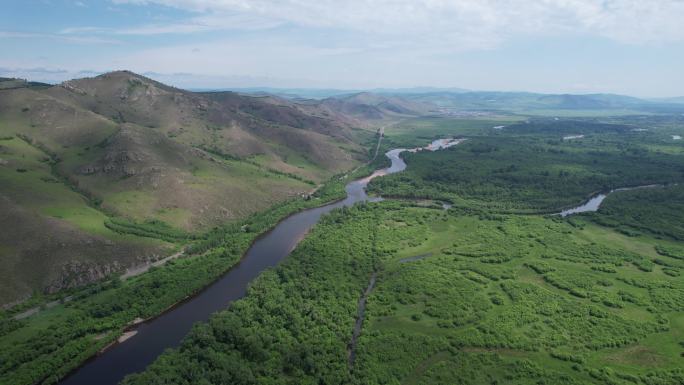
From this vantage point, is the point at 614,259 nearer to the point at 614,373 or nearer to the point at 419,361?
the point at 614,373

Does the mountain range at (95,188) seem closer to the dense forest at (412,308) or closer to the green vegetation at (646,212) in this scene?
the dense forest at (412,308)

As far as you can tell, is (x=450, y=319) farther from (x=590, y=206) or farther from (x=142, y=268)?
(x=590, y=206)

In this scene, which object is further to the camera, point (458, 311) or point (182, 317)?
point (182, 317)

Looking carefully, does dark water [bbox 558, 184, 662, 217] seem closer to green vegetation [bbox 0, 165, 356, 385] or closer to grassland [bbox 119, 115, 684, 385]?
grassland [bbox 119, 115, 684, 385]

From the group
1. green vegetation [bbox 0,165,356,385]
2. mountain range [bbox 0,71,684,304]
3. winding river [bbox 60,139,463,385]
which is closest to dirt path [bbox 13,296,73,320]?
green vegetation [bbox 0,165,356,385]

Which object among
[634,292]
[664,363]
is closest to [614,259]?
[634,292]

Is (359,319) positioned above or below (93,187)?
below

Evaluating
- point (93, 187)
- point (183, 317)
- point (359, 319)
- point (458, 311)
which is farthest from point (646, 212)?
point (93, 187)

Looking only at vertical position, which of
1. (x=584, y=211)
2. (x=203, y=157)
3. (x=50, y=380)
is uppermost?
(x=203, y=157)
